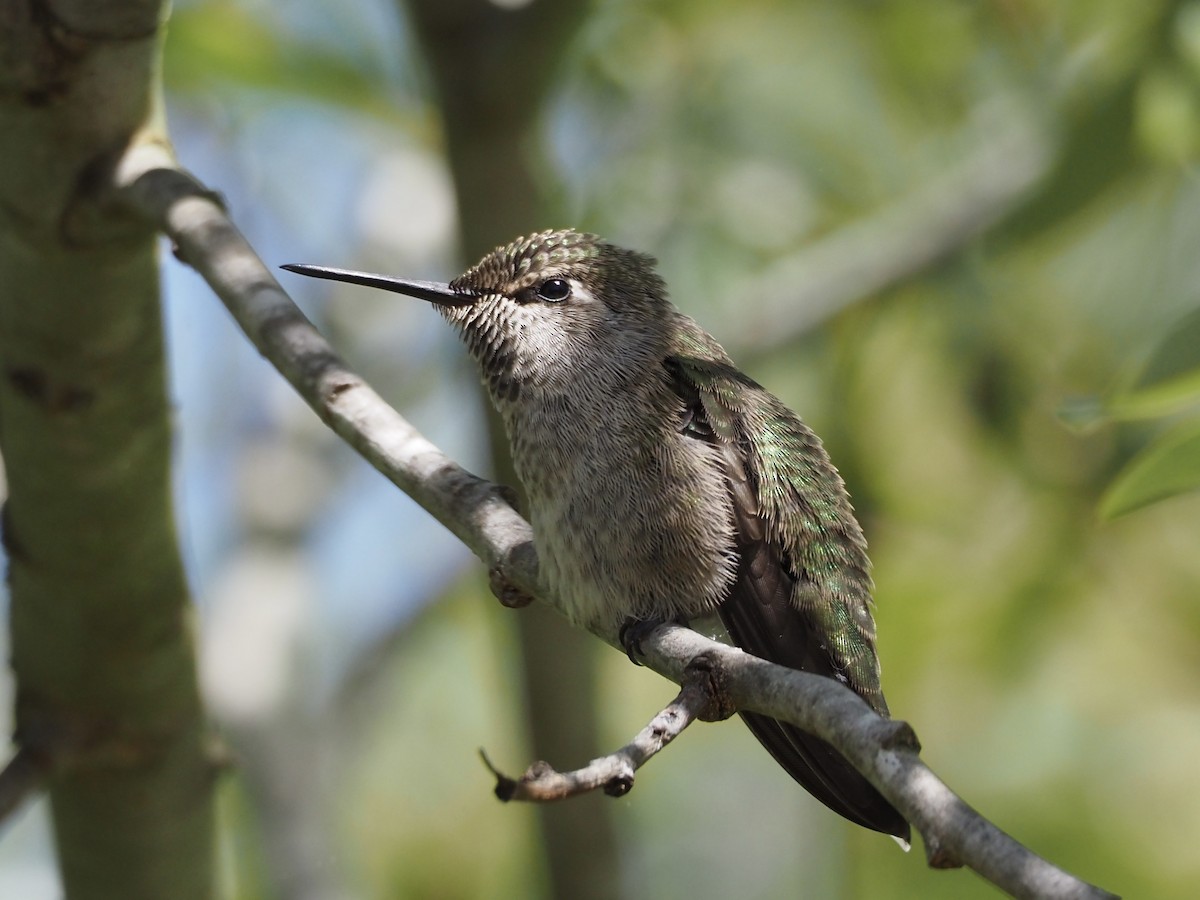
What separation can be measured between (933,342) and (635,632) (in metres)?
3.74

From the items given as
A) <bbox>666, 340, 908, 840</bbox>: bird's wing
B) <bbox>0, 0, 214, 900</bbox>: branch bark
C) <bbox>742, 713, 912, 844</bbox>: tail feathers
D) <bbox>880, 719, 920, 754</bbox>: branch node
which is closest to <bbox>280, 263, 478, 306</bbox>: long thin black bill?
<bbox>0, 0, 214, 900</bbox>: branch bark

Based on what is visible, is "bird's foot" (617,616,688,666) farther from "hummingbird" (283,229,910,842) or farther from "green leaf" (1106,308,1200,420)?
"green leaf" (1106,308,1200,420)

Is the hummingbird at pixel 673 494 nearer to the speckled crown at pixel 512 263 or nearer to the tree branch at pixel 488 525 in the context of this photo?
the speckled crown at pixel 512 263

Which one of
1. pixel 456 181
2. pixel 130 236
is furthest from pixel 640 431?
pixel 130 236

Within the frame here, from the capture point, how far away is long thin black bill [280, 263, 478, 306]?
11.2 ft

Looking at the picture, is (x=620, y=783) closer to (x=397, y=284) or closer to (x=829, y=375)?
(x=397, y=284)

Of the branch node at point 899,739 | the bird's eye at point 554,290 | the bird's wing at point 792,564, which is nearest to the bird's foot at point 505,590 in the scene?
the bird's wing at point 792,564

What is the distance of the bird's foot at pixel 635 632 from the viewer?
2.81m

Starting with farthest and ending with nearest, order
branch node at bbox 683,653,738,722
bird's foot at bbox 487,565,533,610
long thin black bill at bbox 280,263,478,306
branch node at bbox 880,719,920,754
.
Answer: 1. long thin black bill at bbox 280,263,478,306
2. bird's foot at bbox 487,565,533,610
3. branch node at bbox 683,653,738,722
4. branch node at bbox 880,719,920,754

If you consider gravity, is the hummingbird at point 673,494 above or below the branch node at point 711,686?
above

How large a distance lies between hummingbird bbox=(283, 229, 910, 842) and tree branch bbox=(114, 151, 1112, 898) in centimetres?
38

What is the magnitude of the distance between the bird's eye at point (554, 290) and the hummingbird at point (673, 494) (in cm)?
4

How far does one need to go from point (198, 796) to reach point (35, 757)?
1.80 feet

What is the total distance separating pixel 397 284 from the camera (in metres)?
3.63
